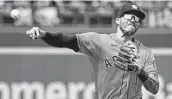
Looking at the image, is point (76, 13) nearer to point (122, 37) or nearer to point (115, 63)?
point (122, 37)

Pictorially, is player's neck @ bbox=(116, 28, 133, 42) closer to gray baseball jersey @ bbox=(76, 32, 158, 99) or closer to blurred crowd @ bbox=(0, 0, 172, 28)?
gray baseball jersey @ bbox=(76, 32, 158, 99)

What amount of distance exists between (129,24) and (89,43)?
0.42m

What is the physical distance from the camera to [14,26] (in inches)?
398

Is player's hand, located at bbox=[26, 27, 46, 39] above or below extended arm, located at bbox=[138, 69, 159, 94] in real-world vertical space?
above

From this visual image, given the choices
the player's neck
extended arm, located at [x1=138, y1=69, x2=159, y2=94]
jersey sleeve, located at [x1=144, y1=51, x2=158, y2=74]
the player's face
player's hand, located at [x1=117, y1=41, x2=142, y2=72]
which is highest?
the player's face

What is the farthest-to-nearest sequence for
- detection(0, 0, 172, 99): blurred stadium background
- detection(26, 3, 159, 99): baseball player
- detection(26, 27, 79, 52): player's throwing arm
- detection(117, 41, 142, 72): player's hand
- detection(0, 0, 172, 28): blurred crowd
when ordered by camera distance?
detection(0, 0, 172, 28): blurred crowd < detection(0, 0, 172, 99): blurred stadium background < detection(26, 3, 159, 99): baseball player < detection(117, 41, 142, 72): player's hand < detection(26, 27, 79, 52): player's throwing arm

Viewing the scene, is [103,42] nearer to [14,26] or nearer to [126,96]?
[126,96]

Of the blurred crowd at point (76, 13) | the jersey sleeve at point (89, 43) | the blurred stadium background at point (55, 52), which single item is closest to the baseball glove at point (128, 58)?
the jersey sleeve at point (89, 43)

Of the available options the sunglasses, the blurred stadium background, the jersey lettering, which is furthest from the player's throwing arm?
the blurred stadium background

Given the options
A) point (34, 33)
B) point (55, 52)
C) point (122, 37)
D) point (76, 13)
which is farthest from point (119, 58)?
point (76, 13)

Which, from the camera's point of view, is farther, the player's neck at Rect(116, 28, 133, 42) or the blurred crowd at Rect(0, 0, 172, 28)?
the blurred crowd at Rect(0, 0, 172, 28)

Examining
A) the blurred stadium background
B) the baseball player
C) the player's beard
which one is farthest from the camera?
the blurred stadium background

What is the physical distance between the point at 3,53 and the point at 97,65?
5.28m

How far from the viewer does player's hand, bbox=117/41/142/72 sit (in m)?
4.61
